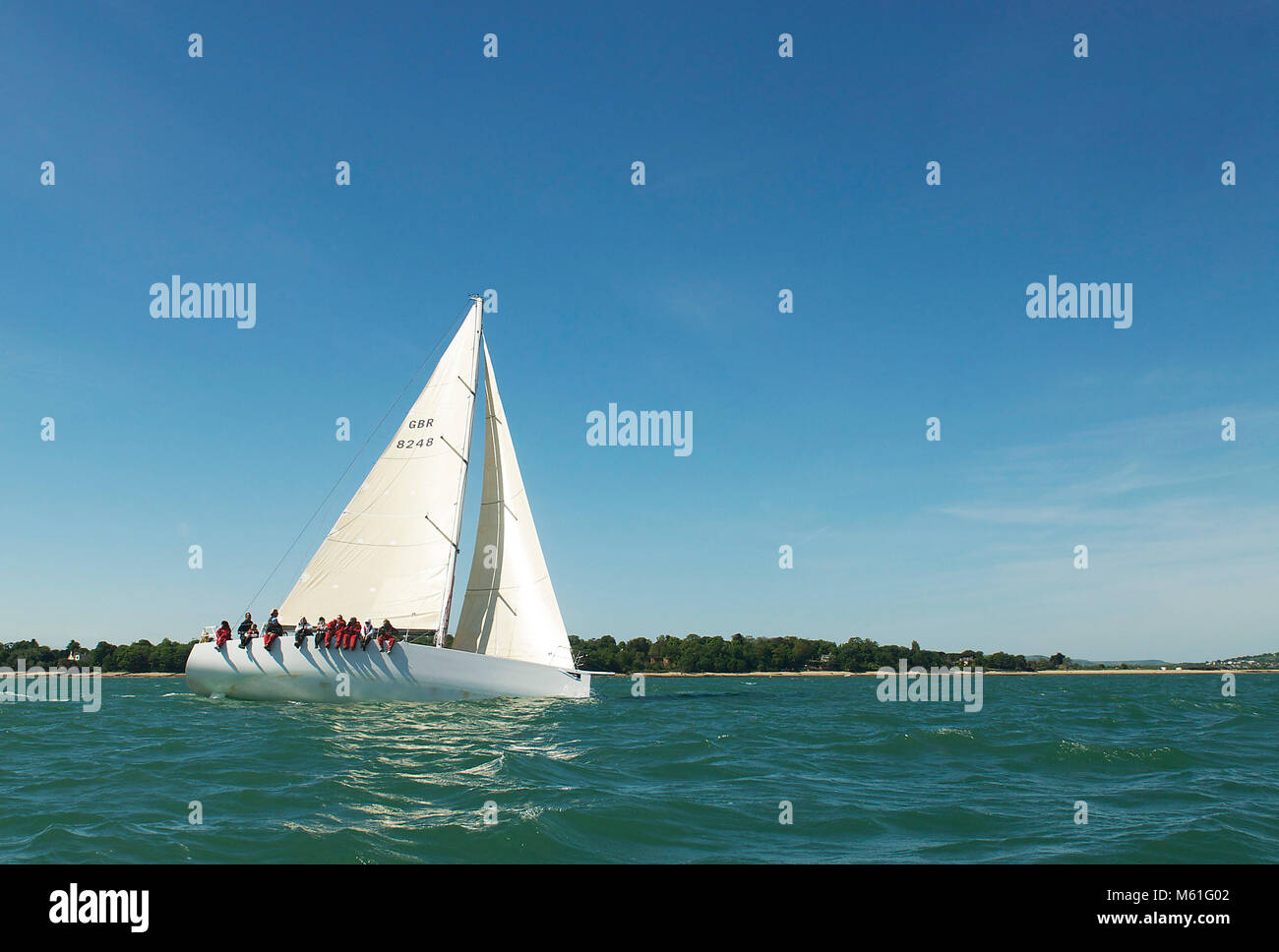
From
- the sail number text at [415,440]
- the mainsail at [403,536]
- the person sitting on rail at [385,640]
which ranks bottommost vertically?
the person sitting on rail at [385,640]

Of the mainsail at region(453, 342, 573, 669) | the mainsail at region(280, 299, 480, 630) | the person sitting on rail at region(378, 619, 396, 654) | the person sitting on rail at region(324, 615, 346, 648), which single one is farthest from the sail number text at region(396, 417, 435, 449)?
the person sitting on rail at region(378, 619, 396, 654)

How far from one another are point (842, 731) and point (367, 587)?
785 inches

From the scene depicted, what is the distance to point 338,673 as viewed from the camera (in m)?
A: 29.7

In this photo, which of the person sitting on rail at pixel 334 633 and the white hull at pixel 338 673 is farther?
the person sitting on rail at pixel 334 633

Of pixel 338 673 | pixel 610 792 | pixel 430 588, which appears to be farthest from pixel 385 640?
pixel 610 792

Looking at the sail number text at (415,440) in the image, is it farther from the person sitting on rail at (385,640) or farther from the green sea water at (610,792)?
the green sea water at (610,792)

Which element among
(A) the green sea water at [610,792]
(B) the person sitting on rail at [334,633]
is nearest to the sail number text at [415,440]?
(B) the person sitting on rail at [334,633]

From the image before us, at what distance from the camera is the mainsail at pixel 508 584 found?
117ft

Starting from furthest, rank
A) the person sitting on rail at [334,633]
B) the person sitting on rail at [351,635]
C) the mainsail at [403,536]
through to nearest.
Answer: the mainsail at [403,536], the person sitting on rail at [334,633], the person sitting on rail at [351,635]

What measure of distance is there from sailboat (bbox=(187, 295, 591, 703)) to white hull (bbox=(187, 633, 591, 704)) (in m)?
0.04

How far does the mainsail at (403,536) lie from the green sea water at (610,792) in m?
7.67

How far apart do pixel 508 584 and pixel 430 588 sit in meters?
3.80

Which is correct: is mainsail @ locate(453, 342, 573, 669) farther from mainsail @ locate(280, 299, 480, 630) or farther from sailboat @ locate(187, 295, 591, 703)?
mainsail @ locate(280, 299, 480, 630)
